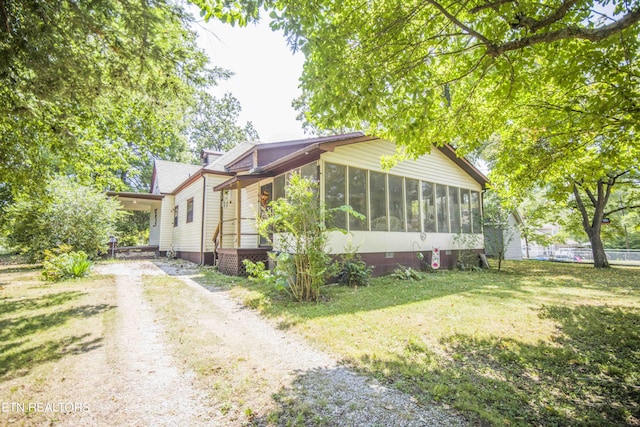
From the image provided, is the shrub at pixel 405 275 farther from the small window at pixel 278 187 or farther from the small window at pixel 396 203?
the small window at pixel 278 187

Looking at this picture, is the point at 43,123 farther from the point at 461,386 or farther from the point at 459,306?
the point at 459,306

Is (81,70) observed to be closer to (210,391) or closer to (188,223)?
(210,391)

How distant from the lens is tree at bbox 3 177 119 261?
35.5 ft

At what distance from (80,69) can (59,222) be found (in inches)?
371

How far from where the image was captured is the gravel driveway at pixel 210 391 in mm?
2332

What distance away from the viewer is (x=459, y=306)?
5.70 m

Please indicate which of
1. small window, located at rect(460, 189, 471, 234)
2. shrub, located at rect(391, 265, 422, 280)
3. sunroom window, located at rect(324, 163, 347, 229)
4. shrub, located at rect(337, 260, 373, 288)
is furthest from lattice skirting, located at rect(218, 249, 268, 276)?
small window, located at rect(460, 189, 471, 234)

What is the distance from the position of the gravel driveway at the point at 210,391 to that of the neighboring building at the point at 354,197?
10.6 ft

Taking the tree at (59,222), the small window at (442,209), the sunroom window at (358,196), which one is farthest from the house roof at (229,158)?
the small window at (442,209)

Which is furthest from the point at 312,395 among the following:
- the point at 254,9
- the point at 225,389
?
the point at 254,9

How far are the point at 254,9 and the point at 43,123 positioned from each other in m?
5.03

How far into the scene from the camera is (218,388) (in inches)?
109

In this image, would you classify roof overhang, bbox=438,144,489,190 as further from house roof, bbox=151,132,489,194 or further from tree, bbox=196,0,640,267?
tree, bbox=196,0,640,267

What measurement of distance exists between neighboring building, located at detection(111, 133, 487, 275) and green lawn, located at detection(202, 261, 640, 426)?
2185 mm
